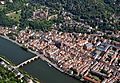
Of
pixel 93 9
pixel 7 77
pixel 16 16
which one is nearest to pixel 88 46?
pixel 7 77

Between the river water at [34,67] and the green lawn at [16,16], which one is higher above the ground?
the green lawn at [16,16]

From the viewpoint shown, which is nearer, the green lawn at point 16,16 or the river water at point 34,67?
the river water at point 34,67

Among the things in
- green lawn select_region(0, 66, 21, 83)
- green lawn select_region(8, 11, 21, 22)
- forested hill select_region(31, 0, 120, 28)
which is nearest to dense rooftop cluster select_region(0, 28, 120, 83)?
green lawn select_region(8, 11, 21, 22)

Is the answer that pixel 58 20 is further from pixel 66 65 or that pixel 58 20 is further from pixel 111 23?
pixel 66 65

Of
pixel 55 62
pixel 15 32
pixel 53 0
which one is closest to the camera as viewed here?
pixel 55 62

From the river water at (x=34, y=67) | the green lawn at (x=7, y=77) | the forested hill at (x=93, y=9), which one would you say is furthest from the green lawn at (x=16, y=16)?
the green lawn at (x=7, y=77)

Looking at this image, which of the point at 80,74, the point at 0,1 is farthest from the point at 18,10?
the point at 80,74

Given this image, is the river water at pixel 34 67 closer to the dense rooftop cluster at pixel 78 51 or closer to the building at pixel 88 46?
the dense rooftop cluster at pixel 78 51

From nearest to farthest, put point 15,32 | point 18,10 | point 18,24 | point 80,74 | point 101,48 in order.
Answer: point 80,74 → point 101,48 → point 15,32 → point 18,24 → point 18,10
